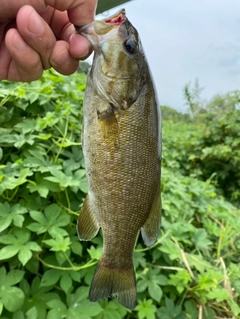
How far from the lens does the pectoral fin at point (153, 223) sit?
1.17 metres

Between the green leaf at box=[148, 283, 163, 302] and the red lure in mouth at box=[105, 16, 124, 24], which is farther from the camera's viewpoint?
the green leaf at box=[148, 283, 163, 302]

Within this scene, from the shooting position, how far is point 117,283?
1.23m

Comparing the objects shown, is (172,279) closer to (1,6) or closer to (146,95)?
(146,95)

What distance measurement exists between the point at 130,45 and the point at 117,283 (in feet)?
2.36

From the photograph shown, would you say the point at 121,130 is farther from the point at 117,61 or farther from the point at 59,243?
the point at 59,243

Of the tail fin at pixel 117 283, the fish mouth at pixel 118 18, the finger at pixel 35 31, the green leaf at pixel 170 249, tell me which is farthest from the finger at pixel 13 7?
the green leaf at pixel 170 249

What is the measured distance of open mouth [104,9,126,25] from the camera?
108 centimetres

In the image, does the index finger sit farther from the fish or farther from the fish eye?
the fish eye

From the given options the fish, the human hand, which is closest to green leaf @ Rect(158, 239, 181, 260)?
the fish

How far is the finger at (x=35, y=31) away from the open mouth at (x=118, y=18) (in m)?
0.18

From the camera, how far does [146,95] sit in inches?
43.3

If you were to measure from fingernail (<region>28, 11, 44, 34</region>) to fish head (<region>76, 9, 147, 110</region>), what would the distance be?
5.2 inches

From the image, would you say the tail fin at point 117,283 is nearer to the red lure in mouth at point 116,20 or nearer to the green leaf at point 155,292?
the red lure in mouth at point 116,20

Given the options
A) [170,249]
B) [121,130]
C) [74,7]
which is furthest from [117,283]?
[170,249]
